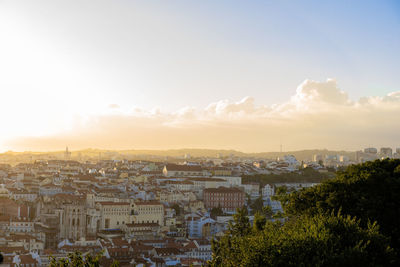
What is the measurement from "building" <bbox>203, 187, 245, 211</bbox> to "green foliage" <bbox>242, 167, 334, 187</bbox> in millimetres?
11082

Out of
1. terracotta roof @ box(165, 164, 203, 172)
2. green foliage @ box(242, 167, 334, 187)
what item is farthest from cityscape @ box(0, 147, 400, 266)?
terracotta roof @ box(165, 164, 203, 172)

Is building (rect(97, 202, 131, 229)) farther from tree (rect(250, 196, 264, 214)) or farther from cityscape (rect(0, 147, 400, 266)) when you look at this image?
tree (rect(250, 196, 264, 214))

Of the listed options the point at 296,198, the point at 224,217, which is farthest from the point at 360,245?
the point at 224,217

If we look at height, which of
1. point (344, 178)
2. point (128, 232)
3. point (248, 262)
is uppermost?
point (344, 178)

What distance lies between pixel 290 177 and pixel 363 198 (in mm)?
50915

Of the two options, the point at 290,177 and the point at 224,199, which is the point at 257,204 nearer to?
the point at 224,199

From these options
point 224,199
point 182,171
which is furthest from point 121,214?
point 182,171

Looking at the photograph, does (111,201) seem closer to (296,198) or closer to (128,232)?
(128,232)

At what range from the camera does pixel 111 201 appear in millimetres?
42969

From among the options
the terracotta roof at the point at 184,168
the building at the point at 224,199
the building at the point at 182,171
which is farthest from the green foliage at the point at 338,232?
the terracotta roof at the point at 184,168

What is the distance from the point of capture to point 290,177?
65.4 m

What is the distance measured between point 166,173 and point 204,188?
11.4 metres

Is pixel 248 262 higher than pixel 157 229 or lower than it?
higher

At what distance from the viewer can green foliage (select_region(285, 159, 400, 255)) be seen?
14562mm
